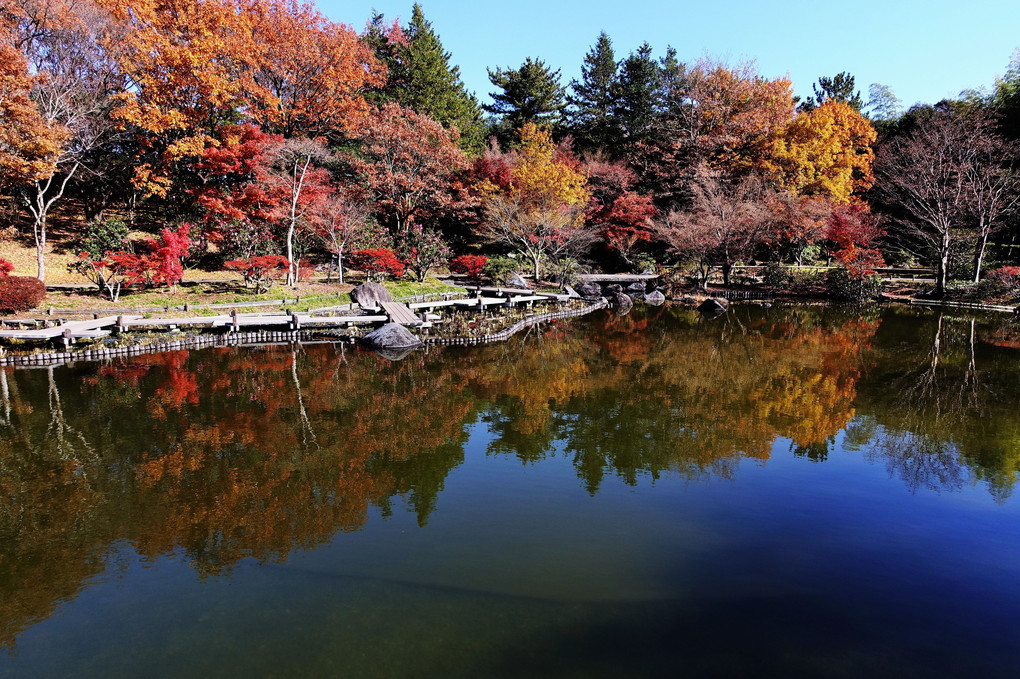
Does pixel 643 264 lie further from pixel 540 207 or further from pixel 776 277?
pixel 540 207

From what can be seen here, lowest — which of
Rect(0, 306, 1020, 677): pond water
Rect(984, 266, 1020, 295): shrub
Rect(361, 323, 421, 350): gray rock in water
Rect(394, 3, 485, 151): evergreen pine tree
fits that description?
Rect(0, 306, 1020, 677): pond water

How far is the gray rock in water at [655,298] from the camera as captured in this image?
28.9 meters

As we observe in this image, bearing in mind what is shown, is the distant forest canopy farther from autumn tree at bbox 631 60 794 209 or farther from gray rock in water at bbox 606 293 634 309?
gray rock in water at bbox 606 293 634 309

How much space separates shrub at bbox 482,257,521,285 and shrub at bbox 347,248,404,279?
516cm

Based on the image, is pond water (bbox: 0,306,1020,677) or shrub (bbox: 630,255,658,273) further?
shrub (bbox: 630,255,658,273)

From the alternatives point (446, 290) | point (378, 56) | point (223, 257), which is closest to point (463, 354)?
point (446, 290)

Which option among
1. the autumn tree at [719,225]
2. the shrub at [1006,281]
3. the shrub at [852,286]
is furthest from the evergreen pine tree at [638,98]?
the shrub at [1006,281]

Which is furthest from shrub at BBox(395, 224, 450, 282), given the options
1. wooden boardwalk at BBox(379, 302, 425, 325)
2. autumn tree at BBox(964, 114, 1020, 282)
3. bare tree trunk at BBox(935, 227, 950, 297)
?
autumn tree at BBox(964, 114, 1020, 282)

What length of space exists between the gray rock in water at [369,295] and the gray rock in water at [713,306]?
1394 centimetres

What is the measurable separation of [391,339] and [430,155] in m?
16.8

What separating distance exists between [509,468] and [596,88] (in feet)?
128

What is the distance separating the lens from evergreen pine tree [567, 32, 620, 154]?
3959 cm

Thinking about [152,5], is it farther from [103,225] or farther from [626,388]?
[626,388]

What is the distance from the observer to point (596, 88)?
41156 mm
